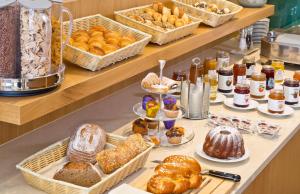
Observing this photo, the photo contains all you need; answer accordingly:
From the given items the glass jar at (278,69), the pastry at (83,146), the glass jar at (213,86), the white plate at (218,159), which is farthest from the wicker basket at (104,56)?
the glass jar at (278,69)

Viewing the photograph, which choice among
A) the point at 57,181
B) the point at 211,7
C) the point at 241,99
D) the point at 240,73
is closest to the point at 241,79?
the point at 240,73

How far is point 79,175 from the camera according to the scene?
1.72 meters

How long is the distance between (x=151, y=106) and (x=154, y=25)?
1.44ft

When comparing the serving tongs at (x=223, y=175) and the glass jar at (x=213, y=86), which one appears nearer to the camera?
the serving tongs at (x=223, y=175)

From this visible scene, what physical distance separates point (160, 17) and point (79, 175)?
1.00m

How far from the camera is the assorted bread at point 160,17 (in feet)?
7.98

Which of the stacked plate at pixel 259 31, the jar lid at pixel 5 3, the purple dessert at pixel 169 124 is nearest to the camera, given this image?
the jar lid at pixel 5 3

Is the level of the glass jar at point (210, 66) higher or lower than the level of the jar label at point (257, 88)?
higher

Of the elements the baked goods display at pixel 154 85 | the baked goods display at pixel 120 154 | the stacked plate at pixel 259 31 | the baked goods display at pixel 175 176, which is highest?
the baked goods display at pixel 154 85

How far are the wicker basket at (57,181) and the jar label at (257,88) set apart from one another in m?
0.98

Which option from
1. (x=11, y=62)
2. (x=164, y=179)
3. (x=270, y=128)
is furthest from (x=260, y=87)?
(x=11, y=62)

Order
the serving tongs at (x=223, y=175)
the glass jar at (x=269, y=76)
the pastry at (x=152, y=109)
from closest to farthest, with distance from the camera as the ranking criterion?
the serving tongs at (x=223, y=175) → the pastry at (x=152, y=109) → the glass jar at (x=269, y=76)

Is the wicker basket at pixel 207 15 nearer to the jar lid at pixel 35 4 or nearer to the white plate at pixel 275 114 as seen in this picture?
the white plate at pixel 275 114

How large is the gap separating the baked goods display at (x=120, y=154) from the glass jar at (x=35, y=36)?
0.33 metres
